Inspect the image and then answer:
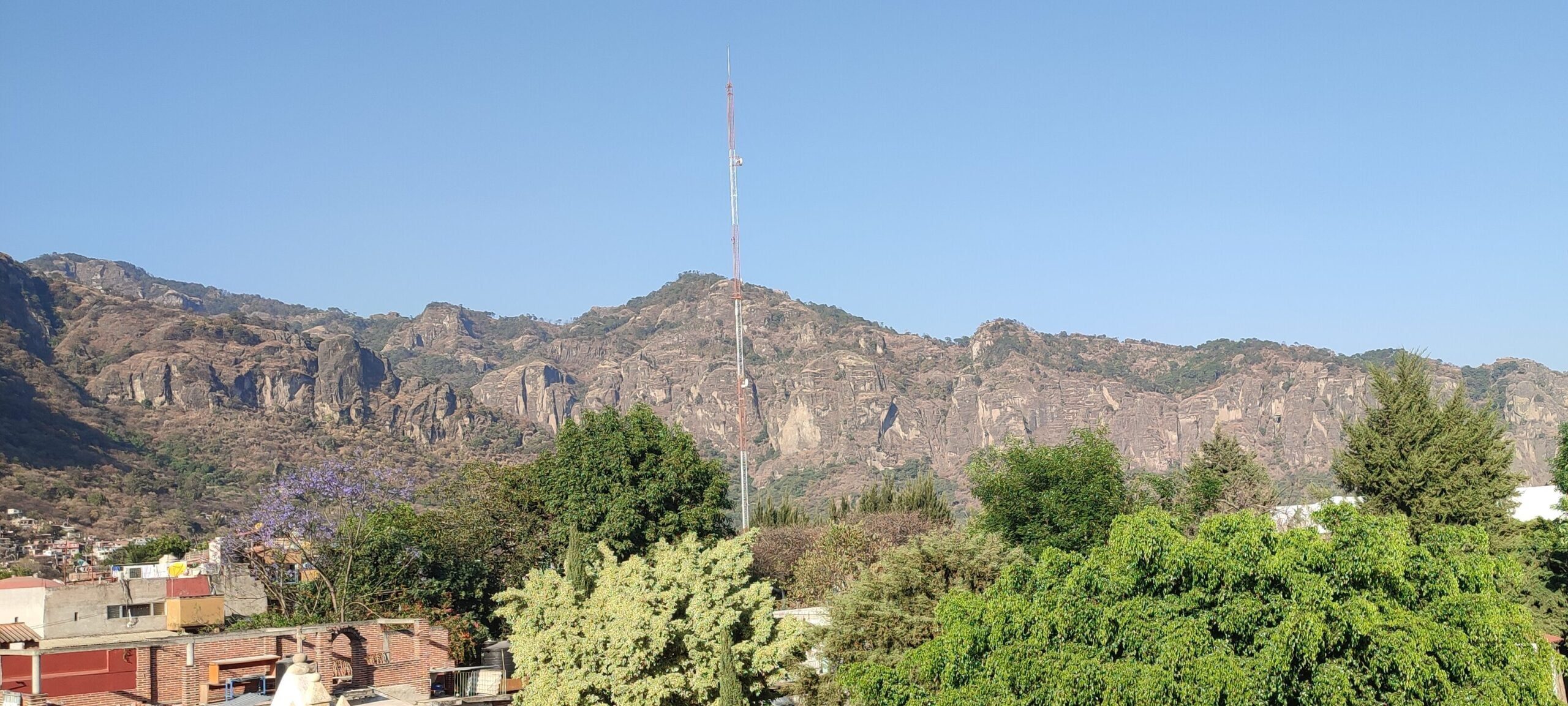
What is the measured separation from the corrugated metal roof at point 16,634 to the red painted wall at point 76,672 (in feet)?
11.6

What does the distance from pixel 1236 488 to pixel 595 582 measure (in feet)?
118

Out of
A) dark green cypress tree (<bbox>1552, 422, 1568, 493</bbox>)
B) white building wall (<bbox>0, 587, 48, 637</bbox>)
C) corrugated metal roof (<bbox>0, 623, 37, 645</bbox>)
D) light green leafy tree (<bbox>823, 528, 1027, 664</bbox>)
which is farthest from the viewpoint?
white building wall (<bbox>0, 587, 48, 637</bbox>)

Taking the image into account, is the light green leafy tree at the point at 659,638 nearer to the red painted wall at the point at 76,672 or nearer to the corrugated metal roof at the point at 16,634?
the red painted wall at the point at 76,672

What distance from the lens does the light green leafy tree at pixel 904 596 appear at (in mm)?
24938

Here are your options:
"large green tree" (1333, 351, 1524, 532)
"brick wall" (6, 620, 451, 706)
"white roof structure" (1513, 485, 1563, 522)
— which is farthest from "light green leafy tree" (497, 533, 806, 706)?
"white roof structure" (1513, 485, 1563, 522)

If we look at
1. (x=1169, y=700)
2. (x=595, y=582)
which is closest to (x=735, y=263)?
(x=595, y=582)

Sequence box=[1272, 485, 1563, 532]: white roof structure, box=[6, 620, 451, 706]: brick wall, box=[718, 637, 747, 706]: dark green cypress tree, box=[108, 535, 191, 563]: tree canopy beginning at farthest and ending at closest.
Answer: box=[108, 535, 191, 563]: tree canopy < box=[1272, 485, 1563, 532]: white roof structure < box=[6, 620, 451, 706]: brick wall < box=[718, 637, 747, 706]: dark green cypress tree

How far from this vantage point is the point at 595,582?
1184 inches

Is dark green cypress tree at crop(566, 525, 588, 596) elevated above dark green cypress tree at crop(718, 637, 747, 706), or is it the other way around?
dark green cypress tree at crop(566, 525, 588, 596)

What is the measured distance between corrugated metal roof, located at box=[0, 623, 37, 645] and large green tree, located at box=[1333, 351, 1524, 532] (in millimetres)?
32704

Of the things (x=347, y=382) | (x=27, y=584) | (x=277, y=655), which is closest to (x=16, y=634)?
(x=277, y=655)

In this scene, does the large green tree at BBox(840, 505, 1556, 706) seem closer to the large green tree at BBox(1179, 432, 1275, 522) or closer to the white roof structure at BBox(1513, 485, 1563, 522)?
the large green tree at BBox(1179, 432, 1275, 522)

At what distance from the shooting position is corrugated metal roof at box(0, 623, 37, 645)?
2972cm

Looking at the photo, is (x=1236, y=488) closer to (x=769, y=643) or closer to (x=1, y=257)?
(x=769, y=643)
